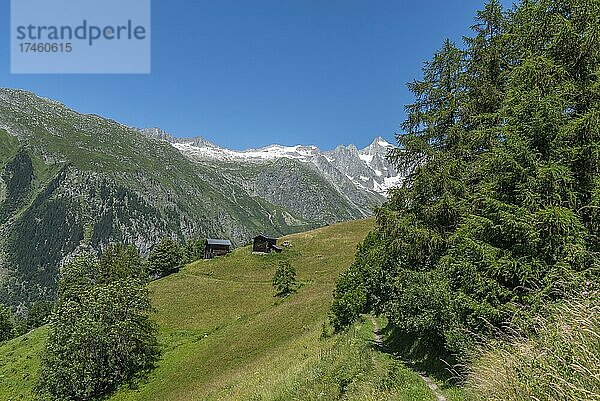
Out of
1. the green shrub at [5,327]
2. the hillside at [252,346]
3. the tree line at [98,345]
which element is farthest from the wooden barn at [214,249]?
the tree line at [98,345]

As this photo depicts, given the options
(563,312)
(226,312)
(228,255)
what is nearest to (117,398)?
(226,312)

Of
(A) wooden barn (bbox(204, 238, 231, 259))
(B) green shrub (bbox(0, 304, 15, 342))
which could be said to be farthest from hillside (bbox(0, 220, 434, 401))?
(B) green shrub (bbox(0, 304, 15, 342))

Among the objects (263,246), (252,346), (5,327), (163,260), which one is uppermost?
(263,246)

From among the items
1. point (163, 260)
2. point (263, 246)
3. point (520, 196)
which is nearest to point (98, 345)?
point (520, 196)

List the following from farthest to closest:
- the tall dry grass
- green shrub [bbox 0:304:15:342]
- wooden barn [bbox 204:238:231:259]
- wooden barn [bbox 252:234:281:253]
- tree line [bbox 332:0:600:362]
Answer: wooden barn [bbox 204:238:231:259], wooden barn [bbox 252:234:281:253], green shrub [bbox 0:304:15:342], tree line [bbox 332:0:600:362], the tall dry grass

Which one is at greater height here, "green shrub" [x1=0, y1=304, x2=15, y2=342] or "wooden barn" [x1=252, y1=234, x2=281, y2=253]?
"wooden barn" [x1=252, y1=234, x2=281, y2=253]

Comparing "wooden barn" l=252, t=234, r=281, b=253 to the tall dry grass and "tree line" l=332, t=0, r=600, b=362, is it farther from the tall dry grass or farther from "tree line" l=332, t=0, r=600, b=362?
the tall dry grass

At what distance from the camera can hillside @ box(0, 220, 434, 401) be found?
1703cm

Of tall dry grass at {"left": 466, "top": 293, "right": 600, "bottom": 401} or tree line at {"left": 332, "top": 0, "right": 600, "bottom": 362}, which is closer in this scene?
tall dry grass at {"left": 466, "top": 293, "right": 600, "bottom": 401}

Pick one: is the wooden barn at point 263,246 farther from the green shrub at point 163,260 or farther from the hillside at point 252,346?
the green shrub at point 163,260

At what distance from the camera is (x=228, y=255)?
322 ft

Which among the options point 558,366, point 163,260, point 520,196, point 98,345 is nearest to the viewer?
point 558,366

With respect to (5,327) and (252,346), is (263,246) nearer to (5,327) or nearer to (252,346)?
(5,327)

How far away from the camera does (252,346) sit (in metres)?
39.4
